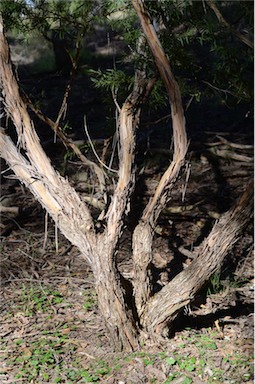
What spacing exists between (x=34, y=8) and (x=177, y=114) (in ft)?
4.26

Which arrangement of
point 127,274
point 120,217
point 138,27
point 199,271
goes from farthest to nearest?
point 127,274, point 138,27, point 199,271, point 120,217

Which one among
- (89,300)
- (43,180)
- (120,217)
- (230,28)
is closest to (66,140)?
(43,180)

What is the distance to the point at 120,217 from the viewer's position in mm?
3154

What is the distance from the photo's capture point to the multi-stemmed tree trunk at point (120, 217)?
10.3ft

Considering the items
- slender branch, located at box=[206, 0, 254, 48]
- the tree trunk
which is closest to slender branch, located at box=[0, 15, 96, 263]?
the tree trunk

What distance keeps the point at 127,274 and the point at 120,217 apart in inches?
47.3

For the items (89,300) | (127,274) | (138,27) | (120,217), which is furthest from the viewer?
(127,274)

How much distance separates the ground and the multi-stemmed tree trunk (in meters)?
0.19

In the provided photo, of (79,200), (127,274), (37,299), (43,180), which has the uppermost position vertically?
(43,180)

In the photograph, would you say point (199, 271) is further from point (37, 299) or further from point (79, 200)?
point (37, 299)

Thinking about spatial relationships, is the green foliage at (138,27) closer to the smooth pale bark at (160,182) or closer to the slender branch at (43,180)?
the smooth pale bark at (160,182)

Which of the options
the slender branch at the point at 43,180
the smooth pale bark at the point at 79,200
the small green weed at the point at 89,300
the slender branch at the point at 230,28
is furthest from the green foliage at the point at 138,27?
the small green weed at the point at 89,300

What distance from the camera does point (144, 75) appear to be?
11.0ft

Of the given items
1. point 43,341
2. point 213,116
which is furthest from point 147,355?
point 213,116
